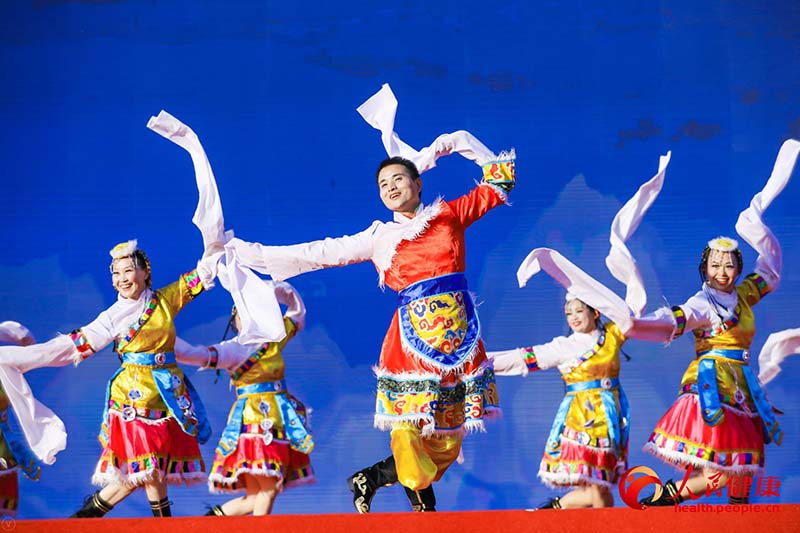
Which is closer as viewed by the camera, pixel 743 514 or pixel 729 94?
pixel 743 514

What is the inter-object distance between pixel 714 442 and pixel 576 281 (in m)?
0.99

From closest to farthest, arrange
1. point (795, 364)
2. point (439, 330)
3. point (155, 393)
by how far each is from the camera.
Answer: point (439, 330), point (155, 393), point (795, 364)

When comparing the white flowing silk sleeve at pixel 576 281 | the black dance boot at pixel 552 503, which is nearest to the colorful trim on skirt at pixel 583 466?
the black dance boot at pixel 552 503

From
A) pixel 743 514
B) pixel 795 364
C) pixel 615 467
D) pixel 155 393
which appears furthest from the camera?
pixel 795 364

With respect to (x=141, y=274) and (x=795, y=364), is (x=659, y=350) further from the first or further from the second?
(x=141, y=274)

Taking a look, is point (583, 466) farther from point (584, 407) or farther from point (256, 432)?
point (256, 432)

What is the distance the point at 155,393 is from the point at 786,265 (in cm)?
317

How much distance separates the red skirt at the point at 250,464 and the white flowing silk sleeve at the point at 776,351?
7.44ft

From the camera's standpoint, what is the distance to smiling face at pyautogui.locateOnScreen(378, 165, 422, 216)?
3775mm

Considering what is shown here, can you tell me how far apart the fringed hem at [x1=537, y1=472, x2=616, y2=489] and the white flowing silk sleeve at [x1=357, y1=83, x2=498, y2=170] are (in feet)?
5.72

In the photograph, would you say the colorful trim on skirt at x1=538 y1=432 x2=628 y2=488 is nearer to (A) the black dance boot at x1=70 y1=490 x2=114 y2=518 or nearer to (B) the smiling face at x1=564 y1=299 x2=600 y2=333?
(B) the smiling face at x1=564 y1=299 x2=600 y2=333

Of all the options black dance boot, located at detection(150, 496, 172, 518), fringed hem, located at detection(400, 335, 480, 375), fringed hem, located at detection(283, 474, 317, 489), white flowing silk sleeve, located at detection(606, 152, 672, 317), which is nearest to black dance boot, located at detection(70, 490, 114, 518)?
black dance boot, located at detection(150, 496, 172, 518)

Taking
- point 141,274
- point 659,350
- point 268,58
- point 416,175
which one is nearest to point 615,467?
point 659,350

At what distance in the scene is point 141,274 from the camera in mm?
4676
